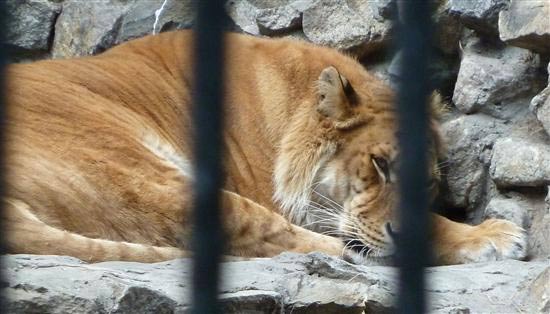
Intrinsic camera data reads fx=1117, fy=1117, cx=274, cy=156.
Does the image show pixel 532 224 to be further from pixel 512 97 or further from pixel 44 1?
pixel 44 1

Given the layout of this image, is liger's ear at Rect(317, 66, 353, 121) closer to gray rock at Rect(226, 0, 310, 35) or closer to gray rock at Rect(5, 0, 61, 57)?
gray rock at Rect(226, 0, 310, 35)

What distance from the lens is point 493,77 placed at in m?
4.28

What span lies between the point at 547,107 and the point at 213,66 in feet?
9.51

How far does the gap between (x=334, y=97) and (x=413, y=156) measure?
3.15 meters

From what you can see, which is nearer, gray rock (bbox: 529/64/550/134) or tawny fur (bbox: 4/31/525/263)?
tawny fur (bbox: 4/31/525/263)

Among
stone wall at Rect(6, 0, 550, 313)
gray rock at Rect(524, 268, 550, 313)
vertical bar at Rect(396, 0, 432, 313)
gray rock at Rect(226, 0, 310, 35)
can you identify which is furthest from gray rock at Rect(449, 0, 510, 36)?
vertical bar at Rect(396, 0, 432, 313)

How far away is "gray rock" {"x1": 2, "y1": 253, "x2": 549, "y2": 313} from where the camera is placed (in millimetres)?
2717

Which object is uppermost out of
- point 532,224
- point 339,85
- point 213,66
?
point 213,66

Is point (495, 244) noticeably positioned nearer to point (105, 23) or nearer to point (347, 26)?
point (347, 26)

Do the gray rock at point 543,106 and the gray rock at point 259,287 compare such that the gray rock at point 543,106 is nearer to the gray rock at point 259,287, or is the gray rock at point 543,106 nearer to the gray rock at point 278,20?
the gray rock at point 259,287

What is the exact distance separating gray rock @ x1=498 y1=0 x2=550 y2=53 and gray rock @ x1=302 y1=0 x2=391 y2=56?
2.42 feet

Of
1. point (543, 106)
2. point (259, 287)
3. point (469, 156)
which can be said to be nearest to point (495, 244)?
point (543, 106)

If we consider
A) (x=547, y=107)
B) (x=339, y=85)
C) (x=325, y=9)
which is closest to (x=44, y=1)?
(x=325, y=9)

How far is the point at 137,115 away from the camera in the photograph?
14.1ft
